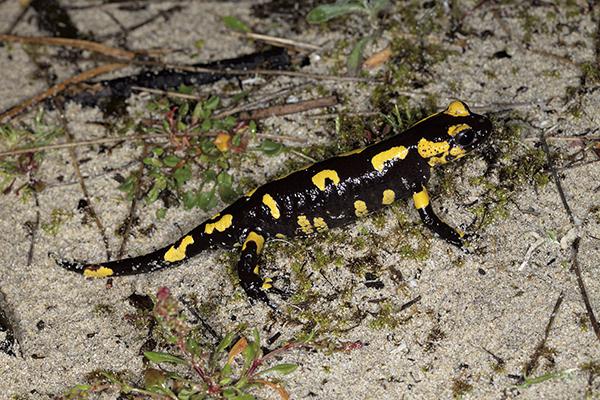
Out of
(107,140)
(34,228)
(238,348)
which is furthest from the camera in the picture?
(107,140)

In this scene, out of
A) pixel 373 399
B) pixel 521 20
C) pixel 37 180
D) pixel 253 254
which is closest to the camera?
pixel 373 399

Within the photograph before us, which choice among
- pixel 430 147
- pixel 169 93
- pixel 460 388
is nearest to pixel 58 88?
pixel 169 93

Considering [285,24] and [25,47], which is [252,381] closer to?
[285,24]

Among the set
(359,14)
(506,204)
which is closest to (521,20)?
(359,14)

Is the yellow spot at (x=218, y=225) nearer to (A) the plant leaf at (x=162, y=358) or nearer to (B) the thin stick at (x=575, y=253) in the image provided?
(A) the plant leaf at (x=162, y=358)

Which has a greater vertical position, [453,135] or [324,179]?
[453,135]

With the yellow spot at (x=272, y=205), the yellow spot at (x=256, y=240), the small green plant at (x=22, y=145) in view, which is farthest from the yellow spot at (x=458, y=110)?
the small green plant at (x=22, y=145)

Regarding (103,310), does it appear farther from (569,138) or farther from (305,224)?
(569,138)
